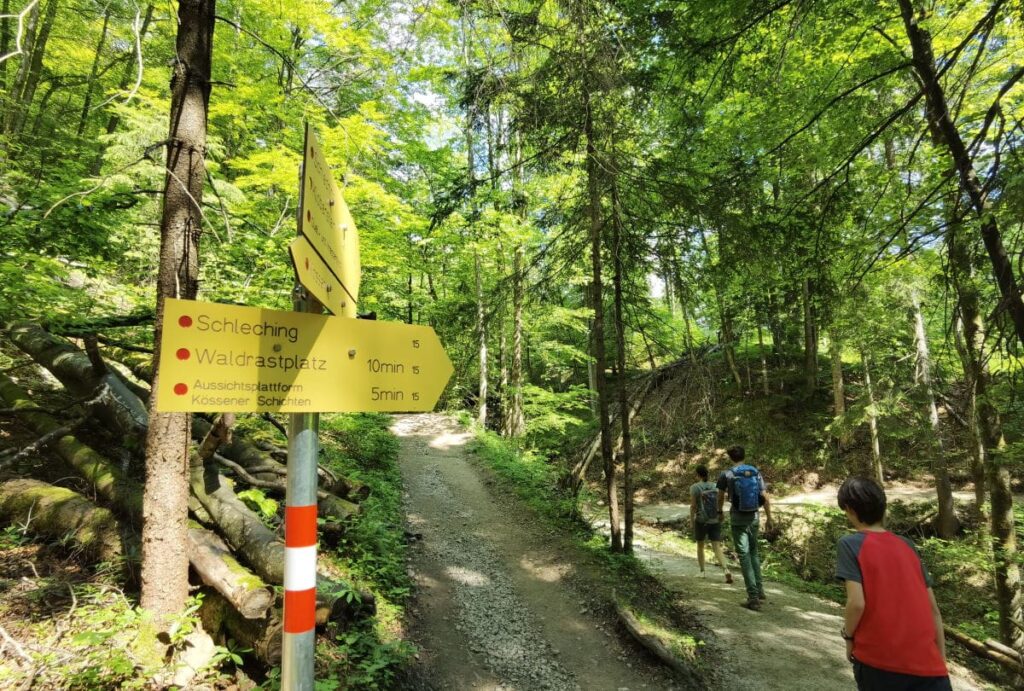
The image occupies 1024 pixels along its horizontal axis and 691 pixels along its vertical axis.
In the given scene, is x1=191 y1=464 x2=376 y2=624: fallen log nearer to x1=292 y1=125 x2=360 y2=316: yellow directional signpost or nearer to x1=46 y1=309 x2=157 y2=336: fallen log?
x1=46 y1=309 x2=157 y2=336: fallen log

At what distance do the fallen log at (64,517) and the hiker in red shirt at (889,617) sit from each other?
5011 mm

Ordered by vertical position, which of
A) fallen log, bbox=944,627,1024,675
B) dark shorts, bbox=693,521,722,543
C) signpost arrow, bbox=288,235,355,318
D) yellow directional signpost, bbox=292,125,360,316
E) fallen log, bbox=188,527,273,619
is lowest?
fallen log, bbox=944,627,1024,675

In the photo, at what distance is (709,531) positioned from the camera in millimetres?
7102

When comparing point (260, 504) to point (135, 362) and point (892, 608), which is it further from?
point (892, 608)

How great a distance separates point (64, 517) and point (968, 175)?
7.95 metres

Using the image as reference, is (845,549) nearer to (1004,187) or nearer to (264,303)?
(1004,187)

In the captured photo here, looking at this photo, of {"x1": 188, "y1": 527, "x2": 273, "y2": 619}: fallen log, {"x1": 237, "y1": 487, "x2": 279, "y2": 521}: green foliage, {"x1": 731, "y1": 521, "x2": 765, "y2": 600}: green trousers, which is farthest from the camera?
{"x1": 731, "y1": 521, "x2": 765, "y2": 600}: green trousers

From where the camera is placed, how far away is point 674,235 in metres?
6.16

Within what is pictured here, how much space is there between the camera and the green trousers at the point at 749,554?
5.77 m

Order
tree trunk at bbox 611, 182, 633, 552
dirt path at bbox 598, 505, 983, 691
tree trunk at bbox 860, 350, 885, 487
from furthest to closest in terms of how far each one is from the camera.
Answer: tree trunk at bbox 860, 350, 885, 487, tree trunk at bbox 611, 182, 633, 552, dirt path at bbox 598, 505, 983, 691

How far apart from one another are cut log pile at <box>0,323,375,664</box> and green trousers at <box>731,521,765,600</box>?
460cm

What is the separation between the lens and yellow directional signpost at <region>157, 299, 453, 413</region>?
1415 millimetres

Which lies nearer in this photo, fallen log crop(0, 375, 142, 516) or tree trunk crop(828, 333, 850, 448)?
fallen log crop(0, 375, 142, 516)

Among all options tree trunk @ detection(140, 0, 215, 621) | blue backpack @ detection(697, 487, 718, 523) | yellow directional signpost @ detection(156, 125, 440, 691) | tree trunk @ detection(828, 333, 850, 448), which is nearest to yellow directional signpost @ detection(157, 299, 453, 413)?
yellow directional signpost @ detection(156, 125, 440, 691)
